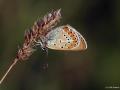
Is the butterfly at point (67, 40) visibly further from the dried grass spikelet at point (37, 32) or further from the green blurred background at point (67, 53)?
the green blurred background at point (67, 53)

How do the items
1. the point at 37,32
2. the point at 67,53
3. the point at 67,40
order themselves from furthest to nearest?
the point at 67,53 → the point at 67,40 → the point at 37,32

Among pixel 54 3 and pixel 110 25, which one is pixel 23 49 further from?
pixel 110 25

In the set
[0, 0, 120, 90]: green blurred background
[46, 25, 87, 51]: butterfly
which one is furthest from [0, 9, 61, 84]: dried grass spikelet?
[0, 0, 120, 90]: green blurred background

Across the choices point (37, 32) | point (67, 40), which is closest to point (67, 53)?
point (67, 40)

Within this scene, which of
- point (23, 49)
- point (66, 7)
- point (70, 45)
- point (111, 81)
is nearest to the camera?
point (23, 49)

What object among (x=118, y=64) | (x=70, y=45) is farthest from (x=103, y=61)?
(x=70, y=45)

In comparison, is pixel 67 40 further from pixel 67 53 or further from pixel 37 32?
pixel 67 53

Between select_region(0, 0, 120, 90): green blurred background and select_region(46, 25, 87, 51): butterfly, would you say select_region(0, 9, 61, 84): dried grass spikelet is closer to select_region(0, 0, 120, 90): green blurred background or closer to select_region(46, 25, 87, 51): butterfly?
select_region(46, 25, 87, 51): butterfly
